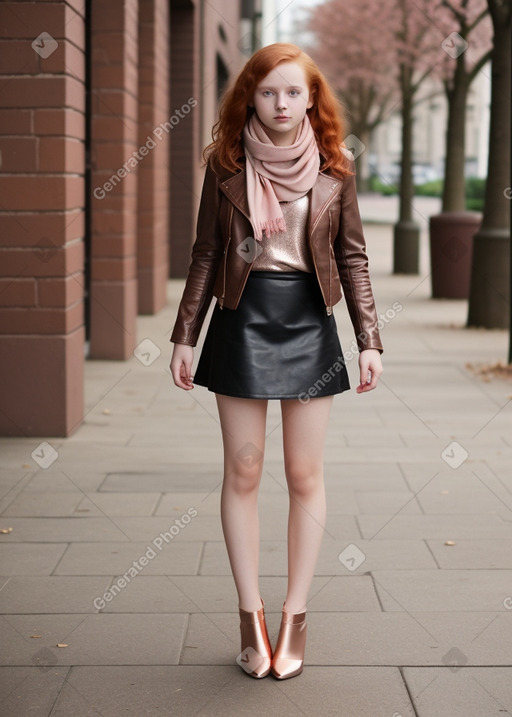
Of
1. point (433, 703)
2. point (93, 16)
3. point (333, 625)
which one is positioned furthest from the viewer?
point (93, 16)

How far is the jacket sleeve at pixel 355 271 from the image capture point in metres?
3.46

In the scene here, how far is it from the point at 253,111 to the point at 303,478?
3.56 ft

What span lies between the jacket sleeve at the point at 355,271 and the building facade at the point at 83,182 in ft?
11.4

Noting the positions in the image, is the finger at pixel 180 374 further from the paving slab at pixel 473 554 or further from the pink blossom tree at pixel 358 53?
the pink blossom tree at pixel 358 53

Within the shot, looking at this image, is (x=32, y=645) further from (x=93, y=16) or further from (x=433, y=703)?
(x=93, y=16)

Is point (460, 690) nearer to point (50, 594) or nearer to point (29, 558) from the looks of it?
point (50, 594)

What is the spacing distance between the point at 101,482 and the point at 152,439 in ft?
3.63

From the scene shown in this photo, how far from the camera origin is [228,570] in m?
4.46

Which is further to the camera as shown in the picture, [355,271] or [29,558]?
[29,558]

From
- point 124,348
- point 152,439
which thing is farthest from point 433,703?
point 124,348

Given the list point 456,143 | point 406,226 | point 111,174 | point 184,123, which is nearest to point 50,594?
point 111,174

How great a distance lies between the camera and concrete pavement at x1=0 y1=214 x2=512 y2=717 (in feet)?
11.1

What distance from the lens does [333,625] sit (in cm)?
391

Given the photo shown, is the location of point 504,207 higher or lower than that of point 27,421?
higher
